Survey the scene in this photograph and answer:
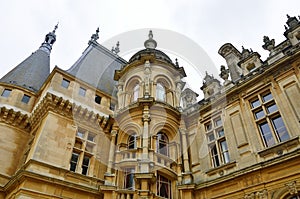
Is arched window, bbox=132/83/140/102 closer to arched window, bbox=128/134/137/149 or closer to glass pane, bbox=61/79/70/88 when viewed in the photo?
arched window, bbox=128/134/137/149

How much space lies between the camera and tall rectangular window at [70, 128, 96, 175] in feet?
40.1

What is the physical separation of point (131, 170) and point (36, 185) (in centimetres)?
444

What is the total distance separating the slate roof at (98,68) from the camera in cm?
1689

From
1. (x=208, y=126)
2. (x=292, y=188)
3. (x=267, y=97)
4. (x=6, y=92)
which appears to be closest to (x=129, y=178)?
(x=208, y=126)

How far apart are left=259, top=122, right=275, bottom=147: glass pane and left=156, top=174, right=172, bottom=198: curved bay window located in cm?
511

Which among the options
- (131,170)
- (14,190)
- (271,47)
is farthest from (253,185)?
(14,190)

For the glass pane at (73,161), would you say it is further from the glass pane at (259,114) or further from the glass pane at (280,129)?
the glass pane at (280,129)

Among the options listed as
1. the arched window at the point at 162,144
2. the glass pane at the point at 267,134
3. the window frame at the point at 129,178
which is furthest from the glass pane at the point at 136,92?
the glass pane at the point at 267,134

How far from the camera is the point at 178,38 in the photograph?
50.4ft

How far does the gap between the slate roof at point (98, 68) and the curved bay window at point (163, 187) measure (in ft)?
24.4

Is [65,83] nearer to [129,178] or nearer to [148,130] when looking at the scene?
[148,130]

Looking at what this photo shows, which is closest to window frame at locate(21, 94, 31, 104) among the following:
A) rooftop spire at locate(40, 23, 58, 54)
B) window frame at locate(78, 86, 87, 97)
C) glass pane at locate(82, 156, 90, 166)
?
window frame at locate(78, 86, 87, 97)

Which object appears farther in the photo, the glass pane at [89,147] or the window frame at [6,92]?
the window frame at [6,92]

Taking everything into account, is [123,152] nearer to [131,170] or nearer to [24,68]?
[131,170]
